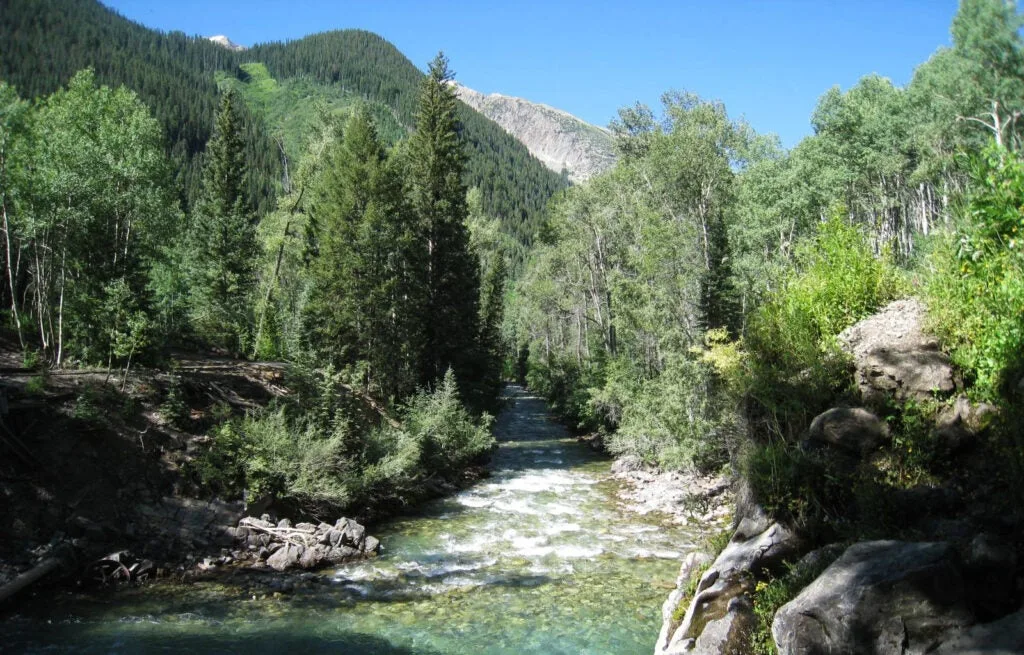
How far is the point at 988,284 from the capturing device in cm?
629

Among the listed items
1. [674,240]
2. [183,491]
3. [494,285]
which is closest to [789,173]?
[674,240]

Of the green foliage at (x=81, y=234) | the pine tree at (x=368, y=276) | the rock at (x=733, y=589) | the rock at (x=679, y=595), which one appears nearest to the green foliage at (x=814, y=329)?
the rock at (x=733, y=589)

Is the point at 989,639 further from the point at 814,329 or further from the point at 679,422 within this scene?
the point at 679,422

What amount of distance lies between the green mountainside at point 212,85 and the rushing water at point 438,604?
2350 inches

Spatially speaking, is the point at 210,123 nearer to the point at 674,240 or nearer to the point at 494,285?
the point at 494,285

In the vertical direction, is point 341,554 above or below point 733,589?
below

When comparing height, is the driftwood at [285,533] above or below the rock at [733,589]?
below

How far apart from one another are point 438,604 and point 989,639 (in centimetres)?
827

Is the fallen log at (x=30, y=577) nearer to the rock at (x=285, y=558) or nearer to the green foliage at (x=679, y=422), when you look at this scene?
the rock at (x=285, y=558)

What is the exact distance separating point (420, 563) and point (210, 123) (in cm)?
13665

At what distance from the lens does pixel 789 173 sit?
36375 millimetres

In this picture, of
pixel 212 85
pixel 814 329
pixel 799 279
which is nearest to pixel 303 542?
pixel 814 329

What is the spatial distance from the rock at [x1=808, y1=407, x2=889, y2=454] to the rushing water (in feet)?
13.8

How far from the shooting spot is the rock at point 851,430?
22.1ft
